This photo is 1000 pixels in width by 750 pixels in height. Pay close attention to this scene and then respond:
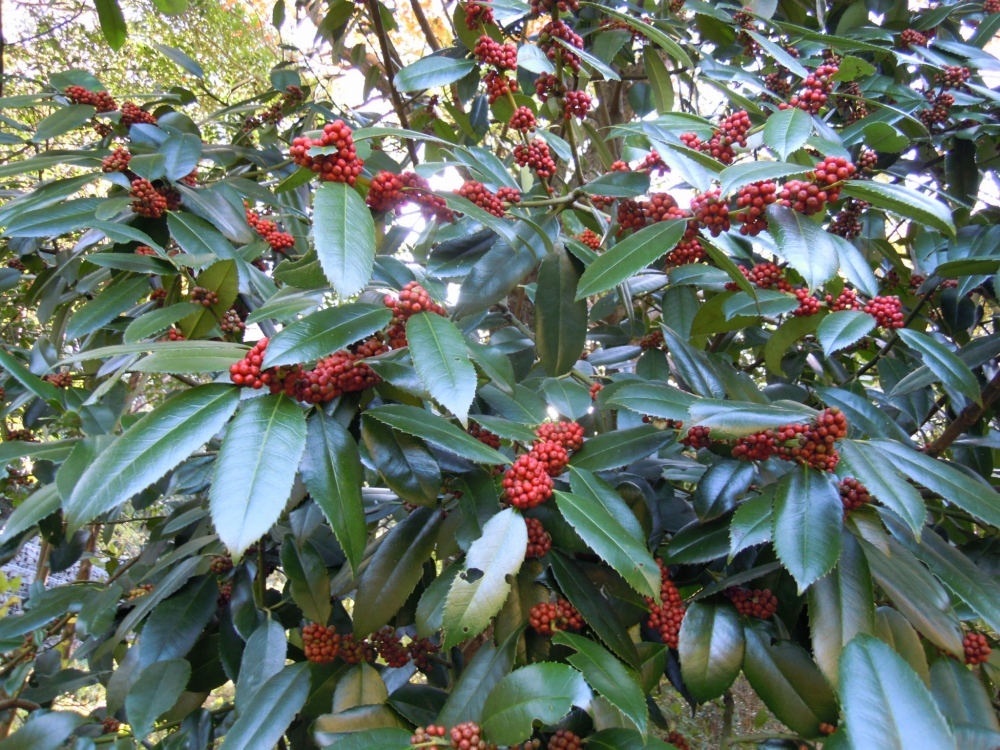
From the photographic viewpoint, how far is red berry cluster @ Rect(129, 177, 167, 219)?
1.31 meters

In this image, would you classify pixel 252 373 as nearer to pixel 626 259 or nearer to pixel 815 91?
pixel 626 259

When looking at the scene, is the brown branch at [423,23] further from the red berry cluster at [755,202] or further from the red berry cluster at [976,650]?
the red berry cluster at [976,650]

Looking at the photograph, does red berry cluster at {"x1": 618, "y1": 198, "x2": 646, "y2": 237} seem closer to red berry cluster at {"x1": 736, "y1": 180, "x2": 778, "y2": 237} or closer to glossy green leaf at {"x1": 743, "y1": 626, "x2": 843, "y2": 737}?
A: red berry cluster at {"x1": 736, "y1": 180, "x2": 778, "y2": 237}

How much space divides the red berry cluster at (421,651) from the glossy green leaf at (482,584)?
392 millimetres

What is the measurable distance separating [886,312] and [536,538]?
0.84 m

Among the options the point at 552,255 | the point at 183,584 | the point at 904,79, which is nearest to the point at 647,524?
the point at 552,255

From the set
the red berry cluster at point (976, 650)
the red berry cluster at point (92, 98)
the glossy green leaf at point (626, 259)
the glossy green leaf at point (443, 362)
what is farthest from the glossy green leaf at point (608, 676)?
the red berry cluster at point (92, 98)

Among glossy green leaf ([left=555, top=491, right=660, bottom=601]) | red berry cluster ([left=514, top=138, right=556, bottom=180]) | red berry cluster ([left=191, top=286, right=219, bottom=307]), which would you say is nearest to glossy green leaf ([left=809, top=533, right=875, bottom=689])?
glossy green leaf ([left=555, top=491, right=660, bottom=601])

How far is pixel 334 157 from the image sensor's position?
849 mm

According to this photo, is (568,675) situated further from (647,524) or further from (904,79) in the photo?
(904,79)

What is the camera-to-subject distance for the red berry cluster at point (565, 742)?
0.82m

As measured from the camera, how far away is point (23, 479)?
212cm

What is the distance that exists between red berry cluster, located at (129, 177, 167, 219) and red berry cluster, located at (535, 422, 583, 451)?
928 mm

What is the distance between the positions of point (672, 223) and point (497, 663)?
648 mm
